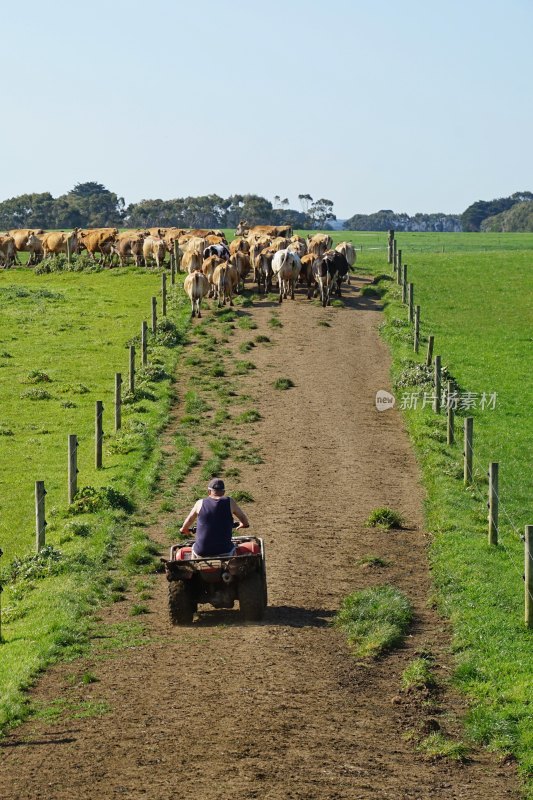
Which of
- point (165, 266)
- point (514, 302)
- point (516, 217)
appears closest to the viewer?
point (514, 302)

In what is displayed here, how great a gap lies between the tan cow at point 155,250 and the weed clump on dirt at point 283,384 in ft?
87.9

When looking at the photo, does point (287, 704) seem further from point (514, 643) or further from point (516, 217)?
point (516, 217)

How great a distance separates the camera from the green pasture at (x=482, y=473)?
14.7 meters

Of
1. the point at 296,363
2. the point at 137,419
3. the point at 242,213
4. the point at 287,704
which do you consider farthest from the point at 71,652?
the point at 242,213

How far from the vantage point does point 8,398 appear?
37469 millimetres

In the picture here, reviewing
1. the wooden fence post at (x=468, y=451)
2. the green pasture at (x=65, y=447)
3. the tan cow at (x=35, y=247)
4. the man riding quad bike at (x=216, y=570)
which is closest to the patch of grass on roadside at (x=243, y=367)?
the green pasture at (x=65, y=447)

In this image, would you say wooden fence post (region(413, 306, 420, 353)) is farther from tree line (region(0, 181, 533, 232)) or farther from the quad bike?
tree line (region(0, 181, 533, 232))

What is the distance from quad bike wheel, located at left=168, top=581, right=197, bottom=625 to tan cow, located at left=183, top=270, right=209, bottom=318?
31.9 metres

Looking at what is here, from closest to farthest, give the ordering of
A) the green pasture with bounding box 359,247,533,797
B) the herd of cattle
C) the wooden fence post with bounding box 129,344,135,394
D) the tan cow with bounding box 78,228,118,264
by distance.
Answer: the green pasture with bounding box 359,247,533,797
the wooden fence post with bounding box 129,344,135,394
the herd of cattle
the tan cow with bounding box 78,228,118,264

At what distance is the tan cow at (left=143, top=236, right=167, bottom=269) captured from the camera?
63531 millimetres

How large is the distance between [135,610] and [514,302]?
136 feet

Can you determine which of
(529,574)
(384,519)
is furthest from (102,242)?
(529,574)

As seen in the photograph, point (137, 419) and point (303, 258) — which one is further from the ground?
point (303, 258)

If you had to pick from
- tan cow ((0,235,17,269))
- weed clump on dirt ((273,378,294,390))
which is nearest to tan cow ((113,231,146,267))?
tan cow ((0,235,17,269))
